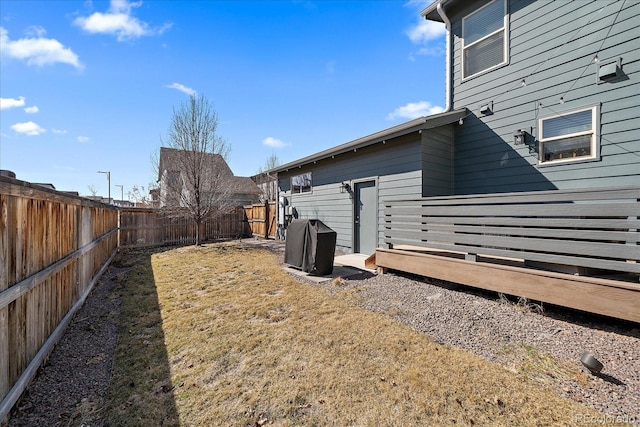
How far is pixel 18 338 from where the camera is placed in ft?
7.27

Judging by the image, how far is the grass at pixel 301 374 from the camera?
2.03m

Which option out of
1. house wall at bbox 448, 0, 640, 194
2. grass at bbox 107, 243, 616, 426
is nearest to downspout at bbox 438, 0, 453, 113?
house wall at bbox 448, 0, 640, 194

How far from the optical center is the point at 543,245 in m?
3.54

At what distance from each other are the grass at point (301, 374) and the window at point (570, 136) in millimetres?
4696

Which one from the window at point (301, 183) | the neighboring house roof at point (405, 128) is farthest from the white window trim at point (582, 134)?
the window at point (301, 183)

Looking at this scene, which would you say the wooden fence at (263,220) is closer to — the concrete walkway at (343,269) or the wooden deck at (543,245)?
the concrete walkway at (343,269)

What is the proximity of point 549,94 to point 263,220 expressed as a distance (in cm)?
1154

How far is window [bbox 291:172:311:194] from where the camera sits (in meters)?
10.6

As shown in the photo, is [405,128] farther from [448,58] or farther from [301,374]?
[301,374]

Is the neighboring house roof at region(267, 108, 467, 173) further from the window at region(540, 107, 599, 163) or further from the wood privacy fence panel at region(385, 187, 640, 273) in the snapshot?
the wood privacy fence panel at region(385, 187, 640, 273)

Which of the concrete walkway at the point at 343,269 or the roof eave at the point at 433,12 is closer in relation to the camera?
the concrete walkway at the point at 343,269

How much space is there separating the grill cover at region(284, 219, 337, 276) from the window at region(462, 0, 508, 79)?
17.2ft

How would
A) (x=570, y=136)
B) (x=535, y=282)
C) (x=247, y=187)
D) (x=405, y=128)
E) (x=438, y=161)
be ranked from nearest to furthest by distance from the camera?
(x=535, y=282) → (x=570, y=136) → (x=405, y=128) → (x=438, y=161) → (x=247, y=187)

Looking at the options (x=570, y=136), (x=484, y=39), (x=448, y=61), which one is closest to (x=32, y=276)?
(x=570, y=136)
